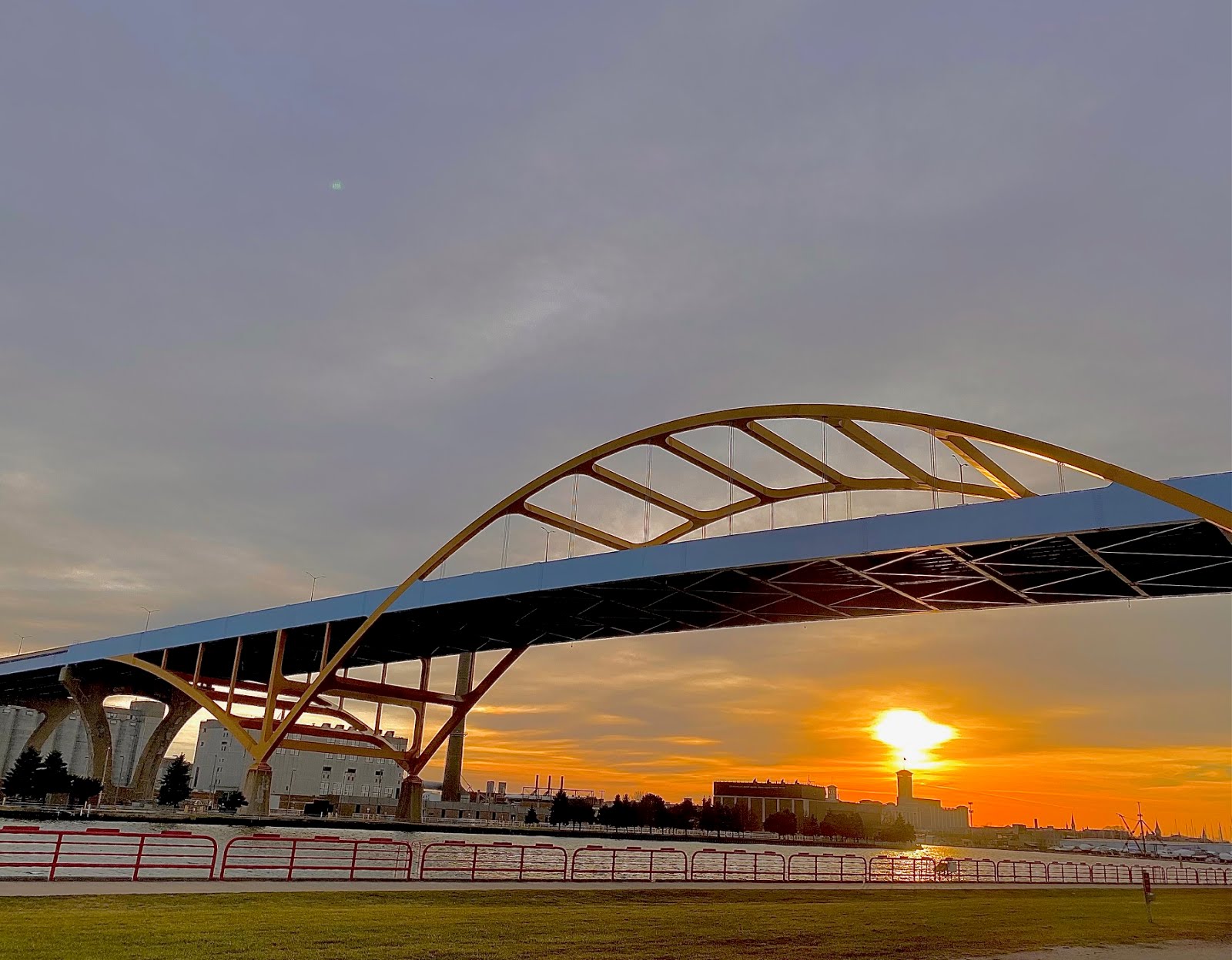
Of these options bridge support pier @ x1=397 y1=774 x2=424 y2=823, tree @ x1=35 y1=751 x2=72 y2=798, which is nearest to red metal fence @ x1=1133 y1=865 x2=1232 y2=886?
bridge support pier @ x1=397 y1=774 x2=424 y2=823

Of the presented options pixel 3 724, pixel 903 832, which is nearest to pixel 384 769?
pixel 3 724

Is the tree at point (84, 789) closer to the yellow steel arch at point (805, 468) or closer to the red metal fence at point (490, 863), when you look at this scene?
the yellow steel arch at point (805, 468)

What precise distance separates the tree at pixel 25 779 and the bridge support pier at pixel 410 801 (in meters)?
41.5

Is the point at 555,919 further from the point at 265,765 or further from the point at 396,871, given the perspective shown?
the point at 265,765

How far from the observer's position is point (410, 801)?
80.4m

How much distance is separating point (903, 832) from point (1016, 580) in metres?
160

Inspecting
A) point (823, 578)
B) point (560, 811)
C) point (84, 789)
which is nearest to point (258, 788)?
point (84, 789)

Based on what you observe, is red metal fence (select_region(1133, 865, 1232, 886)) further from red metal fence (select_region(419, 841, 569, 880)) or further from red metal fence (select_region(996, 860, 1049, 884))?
red metal fence (select_region(419, 841, 569, 880))

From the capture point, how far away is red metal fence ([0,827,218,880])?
20.3 m

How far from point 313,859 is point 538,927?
60.1 feet

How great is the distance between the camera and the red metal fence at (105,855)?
20344 mm

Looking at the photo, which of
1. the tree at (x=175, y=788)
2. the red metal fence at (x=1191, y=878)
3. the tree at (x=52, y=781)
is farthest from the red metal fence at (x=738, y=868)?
the tree at (x=52, y=781)

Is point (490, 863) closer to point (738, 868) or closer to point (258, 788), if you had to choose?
point (738, 868)

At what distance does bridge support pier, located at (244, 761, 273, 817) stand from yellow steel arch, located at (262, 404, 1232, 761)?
17.5 metres
